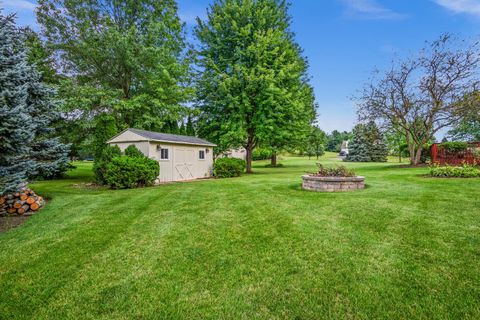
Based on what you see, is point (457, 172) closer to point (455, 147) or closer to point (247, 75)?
point (455, 147)

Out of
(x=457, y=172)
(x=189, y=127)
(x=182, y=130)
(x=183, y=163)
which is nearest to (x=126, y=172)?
(x=183, y=163)

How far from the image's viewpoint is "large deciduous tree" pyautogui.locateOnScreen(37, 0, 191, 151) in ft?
49.8

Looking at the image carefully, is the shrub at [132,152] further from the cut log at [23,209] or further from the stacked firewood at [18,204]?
the cut log at [23,209]

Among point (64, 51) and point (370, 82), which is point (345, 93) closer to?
point (370, 82)

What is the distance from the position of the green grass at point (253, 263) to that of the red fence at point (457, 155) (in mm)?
11213

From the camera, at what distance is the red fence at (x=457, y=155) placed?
13.7m

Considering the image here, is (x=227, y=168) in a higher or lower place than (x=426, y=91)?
lower

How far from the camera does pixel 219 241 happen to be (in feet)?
13.3

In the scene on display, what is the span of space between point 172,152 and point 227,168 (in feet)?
11.2

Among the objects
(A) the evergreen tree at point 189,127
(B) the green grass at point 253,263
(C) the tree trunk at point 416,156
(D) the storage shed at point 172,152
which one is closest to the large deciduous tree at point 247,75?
(A) the evergreen tree at point 189,127

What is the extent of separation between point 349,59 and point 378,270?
15241 mm

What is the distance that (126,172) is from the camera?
1014 cm

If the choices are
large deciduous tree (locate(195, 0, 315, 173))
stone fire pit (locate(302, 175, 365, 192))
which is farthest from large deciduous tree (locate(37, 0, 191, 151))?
stone fire pit (locate(302, 175, 365, 192))

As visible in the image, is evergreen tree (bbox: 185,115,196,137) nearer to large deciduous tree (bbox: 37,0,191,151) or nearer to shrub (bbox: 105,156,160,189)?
large deciduous tree (bbox: 37,0,191,151)
